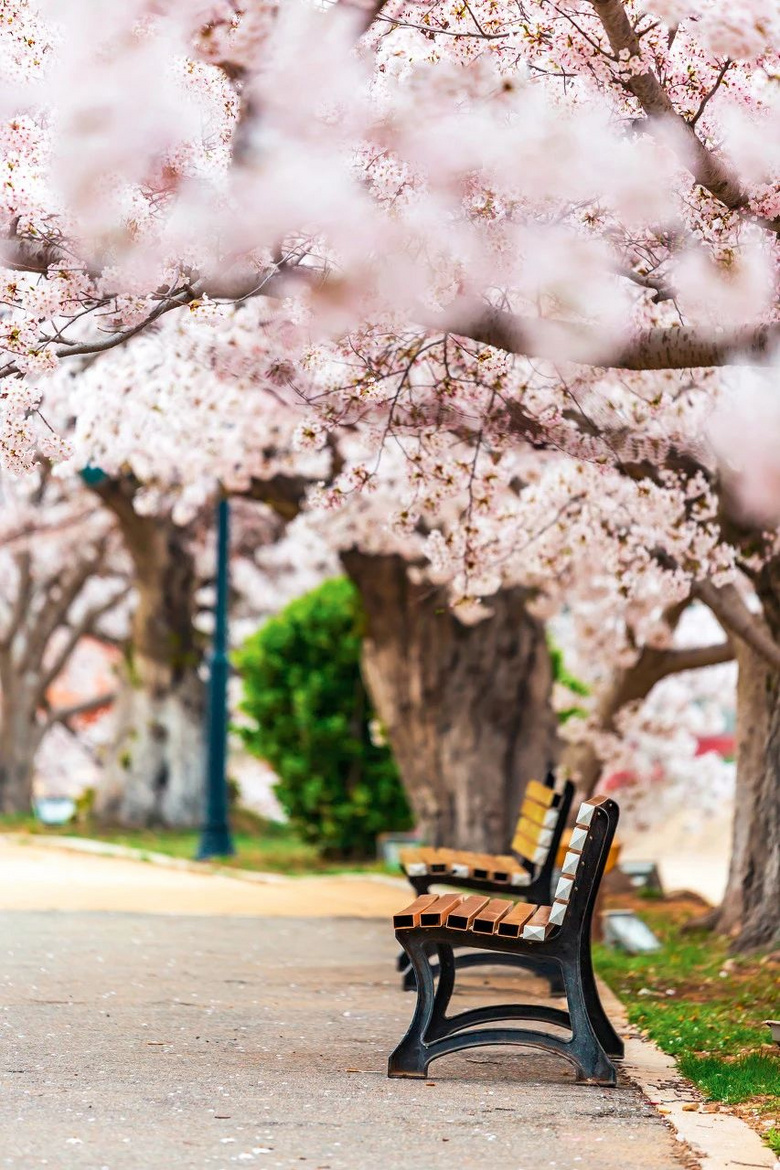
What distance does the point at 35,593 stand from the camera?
2689 cm

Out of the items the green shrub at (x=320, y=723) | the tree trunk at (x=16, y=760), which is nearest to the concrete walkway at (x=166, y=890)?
the green shrub at (x=320, y=723)

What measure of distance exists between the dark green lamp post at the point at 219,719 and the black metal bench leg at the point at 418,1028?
11.3 m

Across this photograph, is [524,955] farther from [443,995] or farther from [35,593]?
[35,593]

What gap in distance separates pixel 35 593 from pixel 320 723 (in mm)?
10984

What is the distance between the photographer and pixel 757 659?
33.8 feet

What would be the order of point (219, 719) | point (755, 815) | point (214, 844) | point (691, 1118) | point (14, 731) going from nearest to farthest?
point (691, 1118), point (755, 815), point (214, 844), point (219, 719), point (14, 731)

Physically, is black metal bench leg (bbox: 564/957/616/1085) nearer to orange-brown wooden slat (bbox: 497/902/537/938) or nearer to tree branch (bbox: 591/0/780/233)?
orange-brown wooden slat (bbox: 497/902/537/938)

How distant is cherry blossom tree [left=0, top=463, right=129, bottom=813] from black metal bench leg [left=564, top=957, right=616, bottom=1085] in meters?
19.3

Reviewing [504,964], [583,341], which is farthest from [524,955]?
[583,341]

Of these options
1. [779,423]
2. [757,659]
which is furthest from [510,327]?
[757,659]

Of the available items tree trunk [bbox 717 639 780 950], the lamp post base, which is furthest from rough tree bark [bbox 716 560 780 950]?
the lamp post base

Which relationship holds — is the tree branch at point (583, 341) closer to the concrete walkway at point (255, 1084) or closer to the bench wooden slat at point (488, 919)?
the bench wooden slat at point (488, 919)

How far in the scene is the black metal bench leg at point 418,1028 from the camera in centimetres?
588

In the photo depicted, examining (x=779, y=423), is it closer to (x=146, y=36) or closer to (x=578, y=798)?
(x=146, y=36)
